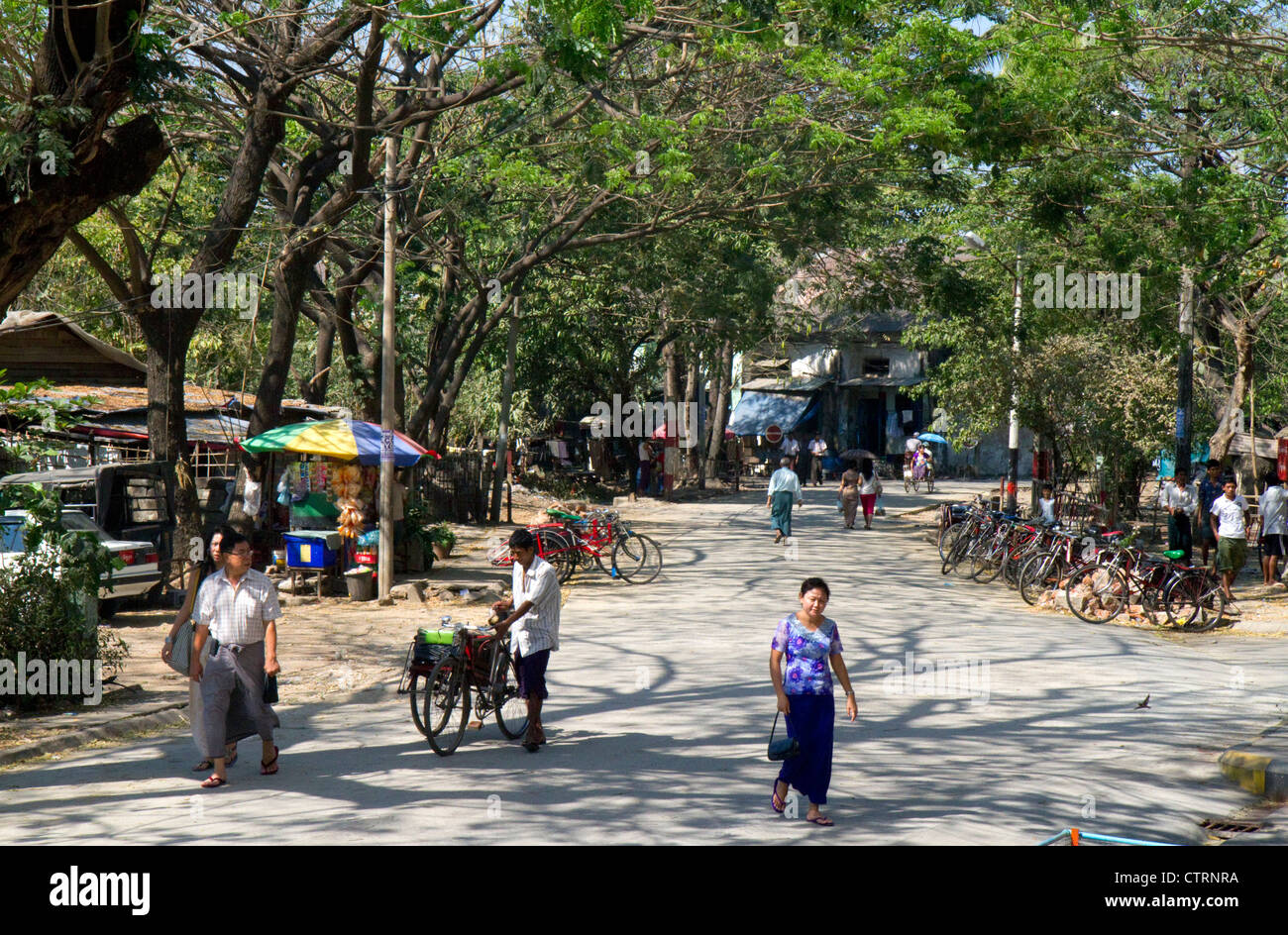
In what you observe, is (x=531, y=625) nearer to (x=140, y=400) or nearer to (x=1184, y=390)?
(x=140, y=400)

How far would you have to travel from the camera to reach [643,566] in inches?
736

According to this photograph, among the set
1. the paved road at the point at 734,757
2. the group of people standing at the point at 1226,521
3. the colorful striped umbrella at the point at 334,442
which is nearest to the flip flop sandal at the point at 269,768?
the paved road at the point at 734,757

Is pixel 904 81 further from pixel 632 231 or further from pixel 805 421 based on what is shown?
pixel 805 421

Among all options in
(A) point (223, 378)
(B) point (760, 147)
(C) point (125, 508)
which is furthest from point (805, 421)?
(C) point (125, 508)

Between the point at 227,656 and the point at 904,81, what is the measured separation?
1283 cm

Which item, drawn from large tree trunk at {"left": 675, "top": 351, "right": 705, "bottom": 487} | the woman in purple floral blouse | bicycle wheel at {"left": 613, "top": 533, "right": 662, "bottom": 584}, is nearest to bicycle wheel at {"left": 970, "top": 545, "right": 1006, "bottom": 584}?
bicycle wheel at {"left": 613, "top": 533, "right": 662, "bottom": 584}

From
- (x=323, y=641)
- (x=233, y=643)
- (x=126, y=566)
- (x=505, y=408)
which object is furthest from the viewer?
(x=505, y=408)

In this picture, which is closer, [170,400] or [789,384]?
[170,400]

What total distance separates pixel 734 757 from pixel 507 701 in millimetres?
1817

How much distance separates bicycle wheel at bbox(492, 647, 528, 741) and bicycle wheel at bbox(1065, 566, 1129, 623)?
9.49m

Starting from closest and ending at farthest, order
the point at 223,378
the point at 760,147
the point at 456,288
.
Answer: the point at 760,147
the point at 456,288
the point at 223,378

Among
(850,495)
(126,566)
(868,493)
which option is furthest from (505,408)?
(126,566)

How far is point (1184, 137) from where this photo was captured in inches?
636

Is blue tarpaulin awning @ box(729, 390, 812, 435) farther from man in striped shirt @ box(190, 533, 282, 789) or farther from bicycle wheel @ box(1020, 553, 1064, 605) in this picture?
man in striped shirt @ box(190, 533, 282, 789)
